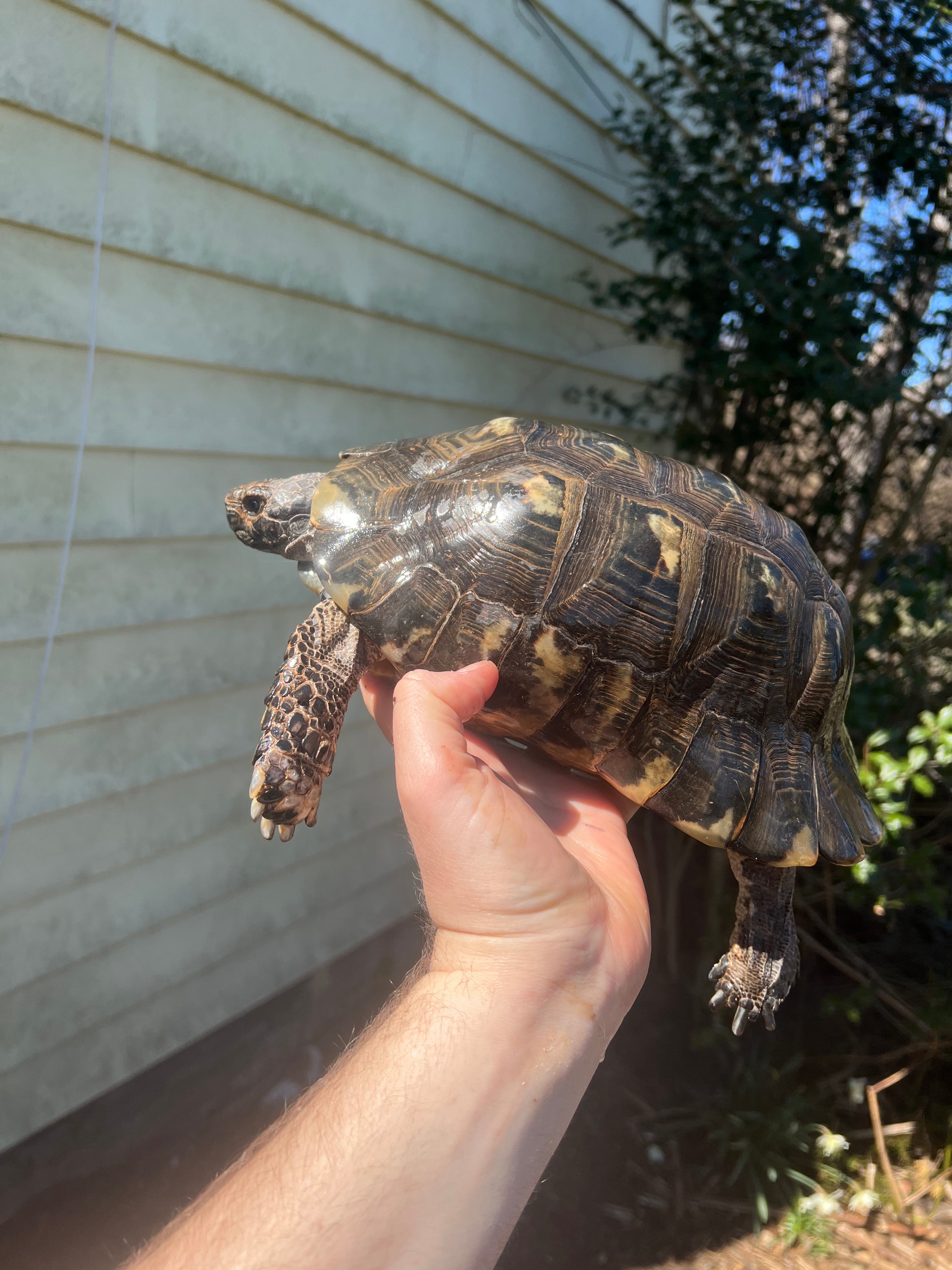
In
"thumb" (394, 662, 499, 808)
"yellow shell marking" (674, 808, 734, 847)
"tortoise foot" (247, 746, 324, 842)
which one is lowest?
"tortoise foot" (247, 746, 324, 842)

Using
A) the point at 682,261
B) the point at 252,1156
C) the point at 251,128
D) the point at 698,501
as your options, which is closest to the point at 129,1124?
the point at 252,1156

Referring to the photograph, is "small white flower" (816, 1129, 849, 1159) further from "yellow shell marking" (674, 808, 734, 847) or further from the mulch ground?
"yellow shell marking" (674, 808, 734, 847)

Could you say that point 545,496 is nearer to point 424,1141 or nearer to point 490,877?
point 490,877

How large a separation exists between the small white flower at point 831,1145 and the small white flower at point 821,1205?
5.7 inches

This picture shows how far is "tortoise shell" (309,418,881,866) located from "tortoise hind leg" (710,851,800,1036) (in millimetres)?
211

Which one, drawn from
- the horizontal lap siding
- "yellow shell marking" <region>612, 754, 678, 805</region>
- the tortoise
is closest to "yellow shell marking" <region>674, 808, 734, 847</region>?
the tortoise

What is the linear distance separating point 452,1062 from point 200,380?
6.69ft

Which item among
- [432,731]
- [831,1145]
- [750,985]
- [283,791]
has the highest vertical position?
[432,731]

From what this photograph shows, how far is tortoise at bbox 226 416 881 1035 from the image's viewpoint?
5.17 ft

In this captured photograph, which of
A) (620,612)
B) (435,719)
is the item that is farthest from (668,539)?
(435,719)

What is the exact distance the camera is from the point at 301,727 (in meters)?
1.62

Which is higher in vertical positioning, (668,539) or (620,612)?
(668,539)

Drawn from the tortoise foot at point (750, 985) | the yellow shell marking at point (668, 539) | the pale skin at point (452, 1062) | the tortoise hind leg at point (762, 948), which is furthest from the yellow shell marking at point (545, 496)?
the tortoise foot at point (750, 985)

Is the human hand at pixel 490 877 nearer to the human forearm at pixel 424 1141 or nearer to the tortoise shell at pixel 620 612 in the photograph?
the human forearm at pixel 424 1141
